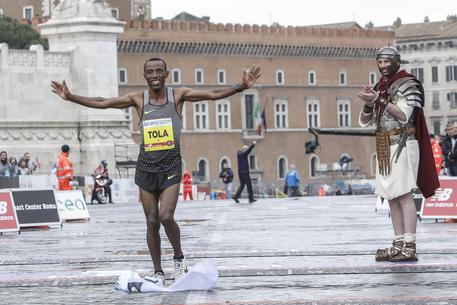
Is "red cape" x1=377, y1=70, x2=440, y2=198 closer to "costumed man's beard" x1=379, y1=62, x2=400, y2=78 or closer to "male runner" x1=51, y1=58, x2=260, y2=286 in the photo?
"costumed man's beard" x1=379, y1=62, x2=400, y2=78

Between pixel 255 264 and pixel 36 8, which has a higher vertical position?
pixel 36 8

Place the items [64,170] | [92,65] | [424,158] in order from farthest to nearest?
1. [92,65]
2. [64,170]
3. [424,158]

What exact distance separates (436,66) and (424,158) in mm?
126007

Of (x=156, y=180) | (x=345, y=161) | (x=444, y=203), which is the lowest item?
(x=444, y=203)

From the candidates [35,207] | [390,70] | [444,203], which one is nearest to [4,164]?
[35,207]

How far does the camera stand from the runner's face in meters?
12.0

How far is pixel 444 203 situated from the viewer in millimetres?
21172

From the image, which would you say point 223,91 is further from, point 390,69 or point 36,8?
point 36,8

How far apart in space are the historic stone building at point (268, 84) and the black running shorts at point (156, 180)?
305 feet

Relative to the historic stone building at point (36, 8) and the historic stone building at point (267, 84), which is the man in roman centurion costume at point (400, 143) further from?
the historic stone building at point (36, 8)

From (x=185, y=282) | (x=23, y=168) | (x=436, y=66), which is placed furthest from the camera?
(x=436, y=66)

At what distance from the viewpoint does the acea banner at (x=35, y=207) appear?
893 inches

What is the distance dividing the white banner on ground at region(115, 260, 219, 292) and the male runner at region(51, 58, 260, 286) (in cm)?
78

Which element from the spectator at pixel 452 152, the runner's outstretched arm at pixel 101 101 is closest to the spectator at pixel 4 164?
the spectator at pixel 452 152
